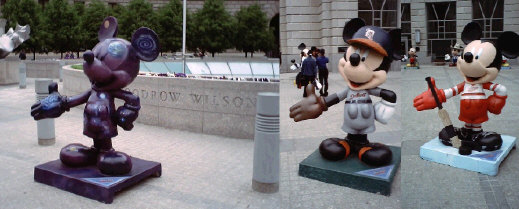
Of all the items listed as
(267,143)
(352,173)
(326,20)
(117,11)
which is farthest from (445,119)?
(117,11)

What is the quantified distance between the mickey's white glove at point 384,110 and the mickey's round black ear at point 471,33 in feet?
5.20

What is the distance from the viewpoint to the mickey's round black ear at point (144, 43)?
5254 mm

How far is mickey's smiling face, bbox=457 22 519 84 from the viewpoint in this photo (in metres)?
5.39

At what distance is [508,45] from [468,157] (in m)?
1.48

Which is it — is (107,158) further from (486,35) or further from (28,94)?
(28,94)

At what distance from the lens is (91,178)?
16.1 ft

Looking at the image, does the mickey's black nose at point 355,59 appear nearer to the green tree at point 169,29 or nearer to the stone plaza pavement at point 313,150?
the stone plaza pavement at point 313,150

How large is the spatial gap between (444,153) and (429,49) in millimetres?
1404

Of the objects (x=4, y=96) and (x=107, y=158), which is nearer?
(x=107, y=158)

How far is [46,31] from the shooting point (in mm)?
33438

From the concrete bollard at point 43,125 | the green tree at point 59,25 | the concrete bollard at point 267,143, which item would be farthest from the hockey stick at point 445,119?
the green tree at point 59,25

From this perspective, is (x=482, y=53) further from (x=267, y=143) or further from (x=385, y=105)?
(x=267, y=143)

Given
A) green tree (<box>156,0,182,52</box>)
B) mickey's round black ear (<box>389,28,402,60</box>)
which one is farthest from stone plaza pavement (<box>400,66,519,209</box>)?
green tree (<box>156,0,182,52</box>)

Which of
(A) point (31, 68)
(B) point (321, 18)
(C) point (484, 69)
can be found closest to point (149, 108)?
(C) point (484, 69)
